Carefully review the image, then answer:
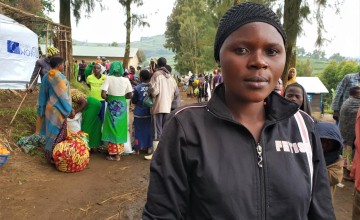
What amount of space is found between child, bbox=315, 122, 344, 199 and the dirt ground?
1772 mm

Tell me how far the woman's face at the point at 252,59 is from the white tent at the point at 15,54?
563 cm

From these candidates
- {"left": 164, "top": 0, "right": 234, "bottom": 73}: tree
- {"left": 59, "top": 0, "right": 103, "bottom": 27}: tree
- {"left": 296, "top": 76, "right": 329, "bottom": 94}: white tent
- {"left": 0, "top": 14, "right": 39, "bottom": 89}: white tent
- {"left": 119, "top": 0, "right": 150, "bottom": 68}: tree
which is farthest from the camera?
{"left": 164, "top": 0, "right": 234, "bottom": 73}: tree

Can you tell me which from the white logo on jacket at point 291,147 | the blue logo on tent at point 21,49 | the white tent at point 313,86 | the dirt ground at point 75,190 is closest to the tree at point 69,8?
the blue logo on tent at point 21,49

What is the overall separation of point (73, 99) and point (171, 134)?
4.75m

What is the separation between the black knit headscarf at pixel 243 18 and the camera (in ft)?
3.43

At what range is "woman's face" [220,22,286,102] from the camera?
3.38 feet

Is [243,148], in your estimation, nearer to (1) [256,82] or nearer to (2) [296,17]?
(1) [256,82]

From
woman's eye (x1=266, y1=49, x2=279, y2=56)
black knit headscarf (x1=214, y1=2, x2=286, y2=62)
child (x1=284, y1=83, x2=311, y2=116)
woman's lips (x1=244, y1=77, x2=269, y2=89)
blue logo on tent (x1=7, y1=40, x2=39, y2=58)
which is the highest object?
blue logo on tent (x1=7, y1=40, x2=39, y2=58)

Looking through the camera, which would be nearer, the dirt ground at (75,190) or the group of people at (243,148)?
the group of people at (243,148)

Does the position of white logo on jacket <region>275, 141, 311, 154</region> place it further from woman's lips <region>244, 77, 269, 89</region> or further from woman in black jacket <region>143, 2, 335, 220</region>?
woman's lips <region>244, 77, 269, 89</region>

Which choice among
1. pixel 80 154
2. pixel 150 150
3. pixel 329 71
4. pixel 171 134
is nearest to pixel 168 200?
pixel 171 134

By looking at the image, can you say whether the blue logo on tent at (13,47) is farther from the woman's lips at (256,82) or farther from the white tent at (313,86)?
the white tent at (313,86)

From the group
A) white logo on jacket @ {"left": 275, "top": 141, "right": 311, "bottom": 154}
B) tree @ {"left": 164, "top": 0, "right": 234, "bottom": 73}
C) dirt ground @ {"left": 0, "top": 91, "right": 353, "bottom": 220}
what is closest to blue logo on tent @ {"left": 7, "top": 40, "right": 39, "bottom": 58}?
dirt ground @ {"left": 0, "top": 91, "right": 353, "bottom": 220}

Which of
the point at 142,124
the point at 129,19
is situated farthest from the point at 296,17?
the point at 129,19
